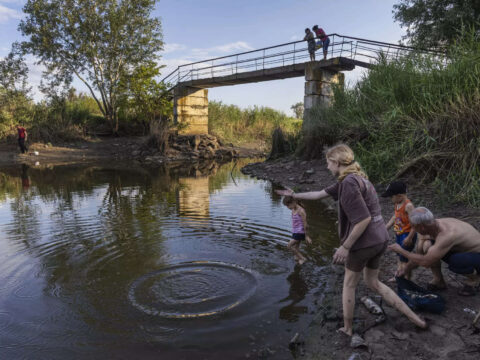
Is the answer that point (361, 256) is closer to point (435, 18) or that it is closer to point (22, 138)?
point (435, 18)

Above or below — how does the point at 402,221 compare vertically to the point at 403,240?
above

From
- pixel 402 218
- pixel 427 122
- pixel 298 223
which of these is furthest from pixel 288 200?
pixel 427 122

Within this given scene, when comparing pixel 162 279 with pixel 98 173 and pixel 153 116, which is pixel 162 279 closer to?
pixel 98 173

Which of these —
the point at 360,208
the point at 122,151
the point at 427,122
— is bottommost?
the point at 360,208

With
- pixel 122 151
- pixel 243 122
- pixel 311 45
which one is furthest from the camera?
pixel 243 122

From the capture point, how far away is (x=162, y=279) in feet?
16.7

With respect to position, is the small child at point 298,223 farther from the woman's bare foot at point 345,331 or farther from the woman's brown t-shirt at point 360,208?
the woman's brown t-shirt at point 360,208

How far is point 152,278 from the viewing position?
5.13 meters

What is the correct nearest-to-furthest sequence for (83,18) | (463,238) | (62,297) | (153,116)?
(463,238)
(62,297)
(83,18)
(153,116)

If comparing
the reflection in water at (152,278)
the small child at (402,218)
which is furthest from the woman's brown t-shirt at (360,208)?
the reflection in water at (152,278)

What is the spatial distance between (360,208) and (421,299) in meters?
1.34

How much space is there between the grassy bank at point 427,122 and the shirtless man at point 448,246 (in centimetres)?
299

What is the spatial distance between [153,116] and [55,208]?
2083 centimetres

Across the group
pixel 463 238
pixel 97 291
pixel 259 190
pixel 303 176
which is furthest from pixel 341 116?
pixel 97 291
